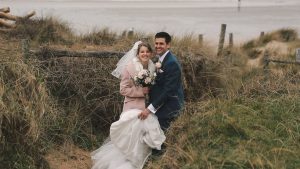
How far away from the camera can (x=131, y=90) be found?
22.1ft

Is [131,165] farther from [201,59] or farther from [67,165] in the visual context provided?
[201,59]

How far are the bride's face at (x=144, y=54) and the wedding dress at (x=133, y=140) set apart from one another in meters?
0.68

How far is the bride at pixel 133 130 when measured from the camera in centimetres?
651

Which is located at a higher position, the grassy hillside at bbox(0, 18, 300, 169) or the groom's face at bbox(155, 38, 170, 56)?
the groom's face at bbox(155, 38, 170, 56)

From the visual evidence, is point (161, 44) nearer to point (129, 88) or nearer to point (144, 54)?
point (144, 54)

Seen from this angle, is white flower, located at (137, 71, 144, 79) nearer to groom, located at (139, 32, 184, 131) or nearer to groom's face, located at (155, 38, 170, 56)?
groom, located at (139, 32, 184, 131)

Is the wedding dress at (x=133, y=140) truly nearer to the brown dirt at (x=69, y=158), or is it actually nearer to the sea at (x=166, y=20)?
the brown dirt at (x=69, y=158)

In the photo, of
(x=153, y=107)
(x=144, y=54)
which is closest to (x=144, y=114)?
(x=153, y=107)

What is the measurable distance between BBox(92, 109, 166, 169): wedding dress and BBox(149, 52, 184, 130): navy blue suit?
0.17m

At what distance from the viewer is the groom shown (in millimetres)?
6512

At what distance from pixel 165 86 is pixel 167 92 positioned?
9cm

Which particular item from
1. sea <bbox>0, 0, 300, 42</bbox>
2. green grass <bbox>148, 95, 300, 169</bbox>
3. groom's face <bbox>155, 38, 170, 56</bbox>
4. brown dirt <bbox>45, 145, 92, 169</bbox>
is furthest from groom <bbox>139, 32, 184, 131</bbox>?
sea <bbox>0, 0, 300, 42</bbox>

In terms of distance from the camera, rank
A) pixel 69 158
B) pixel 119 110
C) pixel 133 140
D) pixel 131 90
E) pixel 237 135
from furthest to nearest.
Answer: pixel 119 110 < pixel 69 158 < pixel 131 90 < pixel 133 140 < pixel 237 135

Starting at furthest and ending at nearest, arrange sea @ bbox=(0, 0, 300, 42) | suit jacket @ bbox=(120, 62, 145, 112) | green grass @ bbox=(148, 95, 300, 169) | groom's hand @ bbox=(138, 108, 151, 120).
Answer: sea @ bbox=(0, 0, 300, 42), suit jacket @ bbox=(120, 62, 145, 112), groom's hand @ bbox=(138, 108, 151, 120), green grass @ bbox=(148, 95, 300, 169)
